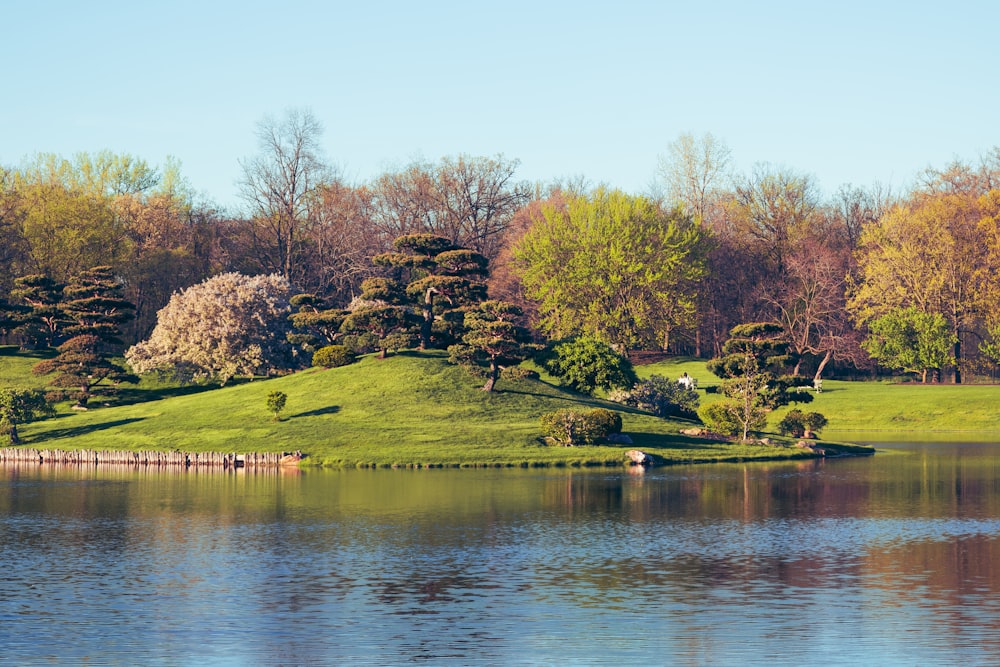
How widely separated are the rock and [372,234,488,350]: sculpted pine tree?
2967 cm

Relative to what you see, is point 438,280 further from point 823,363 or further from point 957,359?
point 957,359

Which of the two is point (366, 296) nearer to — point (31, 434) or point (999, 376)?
point (31, 434)

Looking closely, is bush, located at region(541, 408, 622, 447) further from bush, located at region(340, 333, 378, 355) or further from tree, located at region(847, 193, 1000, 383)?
tree, located at region(847, 193, 1000, 383)

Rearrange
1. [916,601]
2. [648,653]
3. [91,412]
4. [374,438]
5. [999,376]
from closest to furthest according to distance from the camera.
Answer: [648,653] < [916,601] < [374,438] < [91,412] < [999,376]

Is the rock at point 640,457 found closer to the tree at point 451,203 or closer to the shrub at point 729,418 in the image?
the shrub at point 729,418

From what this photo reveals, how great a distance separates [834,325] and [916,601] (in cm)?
10267

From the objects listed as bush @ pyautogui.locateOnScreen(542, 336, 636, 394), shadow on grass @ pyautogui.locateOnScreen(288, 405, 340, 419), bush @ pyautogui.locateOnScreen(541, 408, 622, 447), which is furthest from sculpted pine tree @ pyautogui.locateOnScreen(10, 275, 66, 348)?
bush @ pyautogui.locateOnScreen(541, 408, 622, 447)

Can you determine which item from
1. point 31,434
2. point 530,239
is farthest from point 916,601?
point 530,239

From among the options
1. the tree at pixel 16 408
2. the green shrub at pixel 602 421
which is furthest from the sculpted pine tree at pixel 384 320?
the green shrub at pixel 602 421

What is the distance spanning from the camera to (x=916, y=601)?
3123cm

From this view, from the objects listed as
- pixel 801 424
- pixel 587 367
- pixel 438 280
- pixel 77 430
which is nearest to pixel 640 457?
pixel 801 424

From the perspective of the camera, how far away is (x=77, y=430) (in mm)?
82500

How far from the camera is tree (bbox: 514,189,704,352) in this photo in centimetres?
12731

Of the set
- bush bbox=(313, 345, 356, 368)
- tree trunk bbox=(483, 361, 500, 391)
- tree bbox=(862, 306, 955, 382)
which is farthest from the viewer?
tree bbox=(862, 306, 955, 382)
